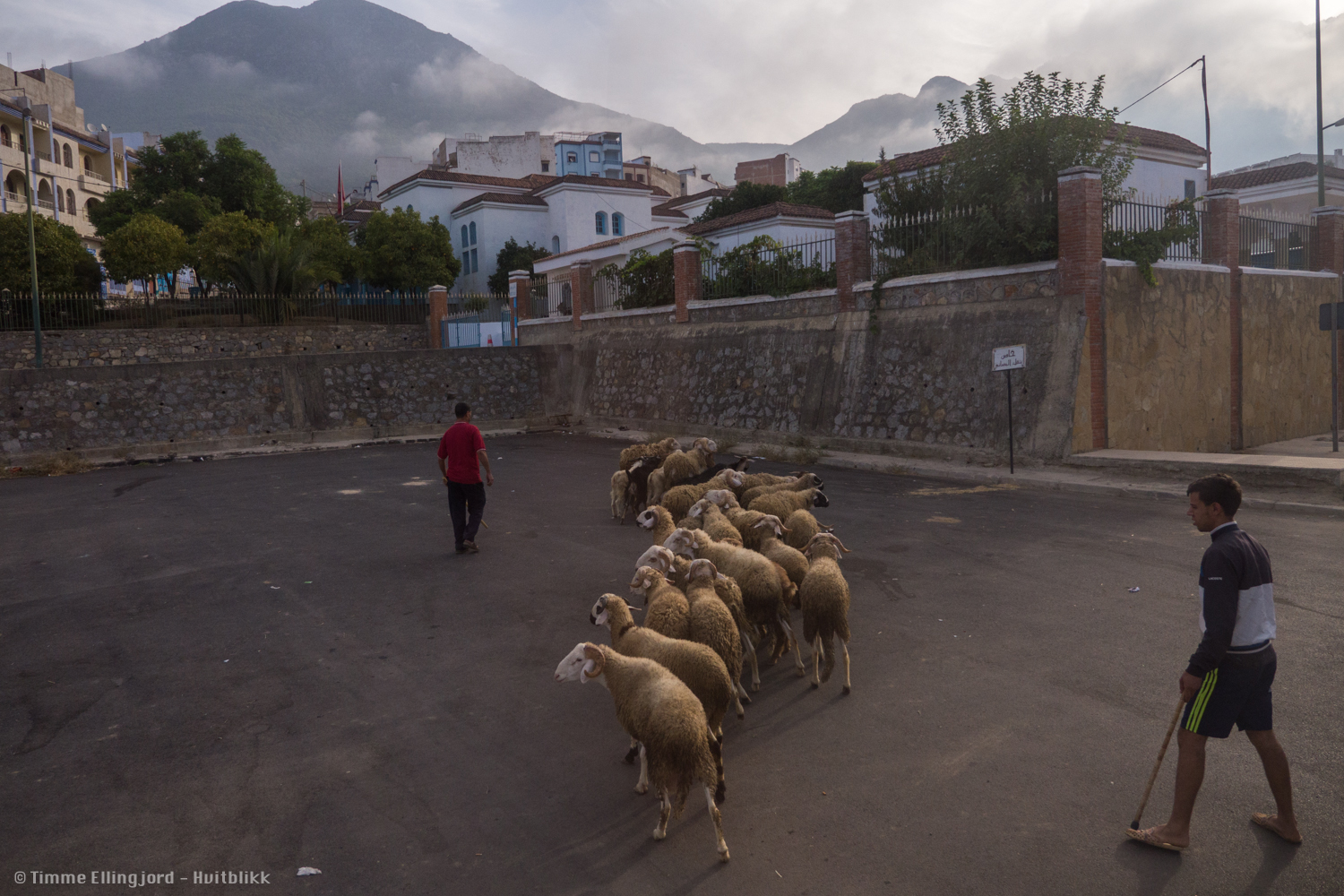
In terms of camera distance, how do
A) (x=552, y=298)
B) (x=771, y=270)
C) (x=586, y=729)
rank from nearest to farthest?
(x=586, y=729)
(x=771, y=270)
(x=552, y=298)

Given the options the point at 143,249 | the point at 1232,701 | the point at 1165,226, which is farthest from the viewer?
the point at 143,249

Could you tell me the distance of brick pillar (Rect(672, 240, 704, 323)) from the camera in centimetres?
2306

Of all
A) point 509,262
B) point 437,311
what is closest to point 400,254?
point 437,311

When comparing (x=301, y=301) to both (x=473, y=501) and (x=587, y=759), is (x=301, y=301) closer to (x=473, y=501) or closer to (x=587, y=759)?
(x=473, y=501)

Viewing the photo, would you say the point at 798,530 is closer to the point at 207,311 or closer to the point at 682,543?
the point at 682,543

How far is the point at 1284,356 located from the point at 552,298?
71.4ft

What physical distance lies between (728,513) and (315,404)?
1888 cm

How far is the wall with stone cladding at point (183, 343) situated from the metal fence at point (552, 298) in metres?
6.22

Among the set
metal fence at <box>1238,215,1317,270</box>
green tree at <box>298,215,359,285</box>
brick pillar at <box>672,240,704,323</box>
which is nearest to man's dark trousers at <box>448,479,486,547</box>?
brick pillar at <box>672,240,704,323</box>

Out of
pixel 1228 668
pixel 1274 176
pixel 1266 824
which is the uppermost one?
pixel 1274 176

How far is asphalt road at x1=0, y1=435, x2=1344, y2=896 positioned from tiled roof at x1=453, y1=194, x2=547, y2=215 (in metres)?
45.8

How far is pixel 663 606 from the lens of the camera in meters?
5.86

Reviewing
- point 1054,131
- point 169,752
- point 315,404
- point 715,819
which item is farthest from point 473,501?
point 315,404

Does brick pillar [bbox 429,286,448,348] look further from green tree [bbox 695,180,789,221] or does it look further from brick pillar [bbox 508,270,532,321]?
green tree [bbox 695,180,789,221]
